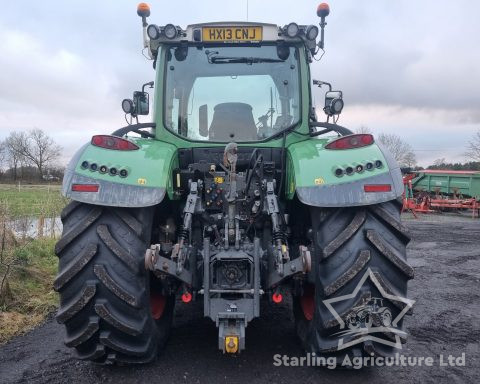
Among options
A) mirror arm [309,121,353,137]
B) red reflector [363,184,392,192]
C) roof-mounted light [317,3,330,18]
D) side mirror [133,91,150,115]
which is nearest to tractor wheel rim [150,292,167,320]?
red reflector [363,184,392,192]

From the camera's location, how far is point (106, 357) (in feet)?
8.84

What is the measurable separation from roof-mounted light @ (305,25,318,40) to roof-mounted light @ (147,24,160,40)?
51.0 inches

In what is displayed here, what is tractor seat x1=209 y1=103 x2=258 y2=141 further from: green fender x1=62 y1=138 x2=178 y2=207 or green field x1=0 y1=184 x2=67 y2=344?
green field x1=0 y1=184 x2=67 y2=344

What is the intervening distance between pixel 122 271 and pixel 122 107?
2142 mm

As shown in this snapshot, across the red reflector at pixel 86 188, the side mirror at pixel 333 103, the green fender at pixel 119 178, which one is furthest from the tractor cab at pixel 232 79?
the red reflector at pixel 86 188

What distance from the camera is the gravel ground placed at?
109 inches

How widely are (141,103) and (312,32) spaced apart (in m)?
1.85

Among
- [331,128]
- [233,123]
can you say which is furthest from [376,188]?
[233,123]

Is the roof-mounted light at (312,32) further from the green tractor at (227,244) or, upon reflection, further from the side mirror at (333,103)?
the green tractor at (227,244)

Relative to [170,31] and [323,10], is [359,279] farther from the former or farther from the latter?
[323,10]

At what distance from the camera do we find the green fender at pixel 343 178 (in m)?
2.59

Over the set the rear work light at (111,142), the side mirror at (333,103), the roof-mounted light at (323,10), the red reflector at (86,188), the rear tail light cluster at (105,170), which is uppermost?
the roof-mounted light at (323,10)

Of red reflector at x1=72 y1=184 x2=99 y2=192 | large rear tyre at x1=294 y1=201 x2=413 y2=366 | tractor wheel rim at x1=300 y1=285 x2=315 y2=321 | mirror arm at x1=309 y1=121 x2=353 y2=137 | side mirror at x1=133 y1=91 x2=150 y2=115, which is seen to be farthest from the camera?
side mirror at x1=133 y1=91 x2=150 y2=115

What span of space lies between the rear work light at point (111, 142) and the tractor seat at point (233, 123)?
0.89m
